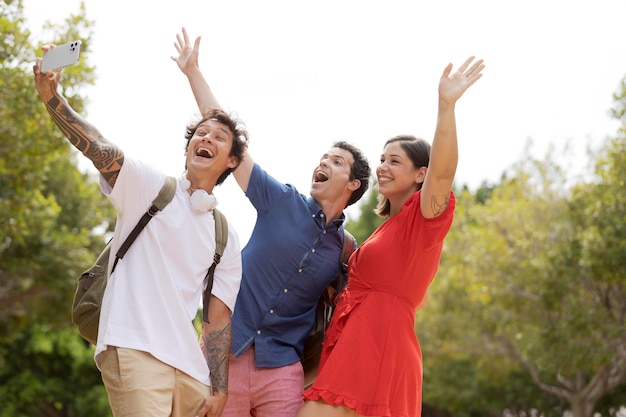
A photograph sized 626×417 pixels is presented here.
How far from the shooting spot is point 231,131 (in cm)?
502

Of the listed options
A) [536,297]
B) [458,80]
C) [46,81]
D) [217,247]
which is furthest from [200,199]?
[536,297]

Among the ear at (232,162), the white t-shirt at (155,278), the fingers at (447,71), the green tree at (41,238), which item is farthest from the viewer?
the green tree at (41,238)

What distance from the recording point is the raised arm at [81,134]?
4117 mm

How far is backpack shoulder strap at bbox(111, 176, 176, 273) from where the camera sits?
14.0 ft

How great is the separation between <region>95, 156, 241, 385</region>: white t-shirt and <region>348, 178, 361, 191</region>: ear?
1480 millimetres

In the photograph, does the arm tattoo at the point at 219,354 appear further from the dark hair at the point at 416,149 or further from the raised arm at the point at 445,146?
the dark hair at the point at 416,149

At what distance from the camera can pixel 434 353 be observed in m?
33.2

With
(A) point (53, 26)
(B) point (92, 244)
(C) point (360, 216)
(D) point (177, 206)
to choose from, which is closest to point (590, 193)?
(A) point (53, 26)

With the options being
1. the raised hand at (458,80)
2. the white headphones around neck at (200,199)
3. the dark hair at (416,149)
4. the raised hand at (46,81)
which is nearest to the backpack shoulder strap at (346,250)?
the dark hair at (416,149)

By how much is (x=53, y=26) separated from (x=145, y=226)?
924cm

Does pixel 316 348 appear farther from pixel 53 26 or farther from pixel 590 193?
pixel 590 193

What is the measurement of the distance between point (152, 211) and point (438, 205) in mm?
1610

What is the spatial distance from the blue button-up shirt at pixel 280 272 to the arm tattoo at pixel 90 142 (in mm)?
1298

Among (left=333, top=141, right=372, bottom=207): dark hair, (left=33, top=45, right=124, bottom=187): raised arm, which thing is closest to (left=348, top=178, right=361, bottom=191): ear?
(left=333, top=141, right=372, bottom=207): dark hair
